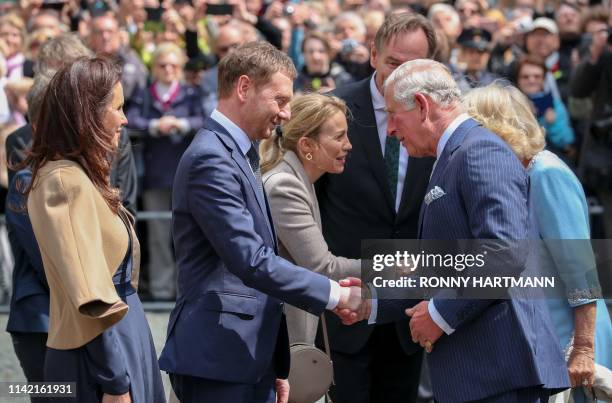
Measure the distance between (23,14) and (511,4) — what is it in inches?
242

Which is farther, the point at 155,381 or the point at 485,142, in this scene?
the point at 155,381

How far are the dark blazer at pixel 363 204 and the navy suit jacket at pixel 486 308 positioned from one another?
43.8 inches

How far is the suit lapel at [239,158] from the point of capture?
411cm

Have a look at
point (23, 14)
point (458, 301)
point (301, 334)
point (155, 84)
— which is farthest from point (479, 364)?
point (23, 14)

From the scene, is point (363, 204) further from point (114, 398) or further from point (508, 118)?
point (114, 398)

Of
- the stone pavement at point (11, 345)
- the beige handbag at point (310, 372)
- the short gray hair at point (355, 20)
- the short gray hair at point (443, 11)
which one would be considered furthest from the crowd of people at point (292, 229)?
the short gray hair at point (355, 20)

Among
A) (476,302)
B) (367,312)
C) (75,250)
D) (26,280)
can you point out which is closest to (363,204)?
(367,312)

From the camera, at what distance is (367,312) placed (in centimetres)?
445

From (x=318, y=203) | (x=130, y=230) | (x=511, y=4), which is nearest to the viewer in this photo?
(x=130, y=230)

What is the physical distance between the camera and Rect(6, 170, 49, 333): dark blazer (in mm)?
4840

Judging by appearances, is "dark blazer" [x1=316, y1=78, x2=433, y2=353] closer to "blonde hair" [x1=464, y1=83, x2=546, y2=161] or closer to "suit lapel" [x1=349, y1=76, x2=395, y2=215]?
"suit lapel" [x1=349, y1=76, x2=395, y2=215]

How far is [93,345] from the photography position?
3.81m

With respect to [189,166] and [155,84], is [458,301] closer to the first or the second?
[189,166]

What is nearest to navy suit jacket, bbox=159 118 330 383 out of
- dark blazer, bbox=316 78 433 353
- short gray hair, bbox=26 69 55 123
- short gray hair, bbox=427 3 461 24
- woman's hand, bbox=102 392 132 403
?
woman's hand, bbox=102 392 132 403
